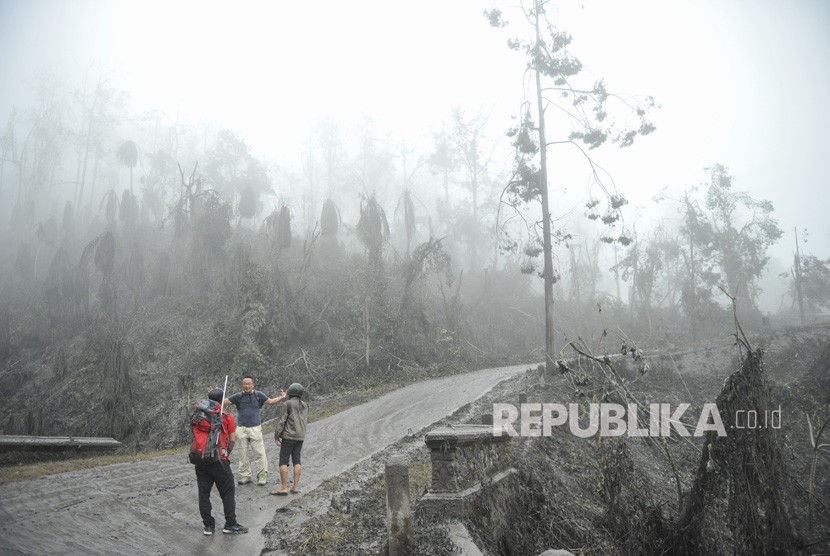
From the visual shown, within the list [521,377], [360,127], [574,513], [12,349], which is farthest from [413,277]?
[360,127]

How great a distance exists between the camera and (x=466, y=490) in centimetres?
678

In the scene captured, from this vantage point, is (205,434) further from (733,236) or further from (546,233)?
(733,236)

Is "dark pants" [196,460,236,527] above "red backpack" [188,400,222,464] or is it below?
below

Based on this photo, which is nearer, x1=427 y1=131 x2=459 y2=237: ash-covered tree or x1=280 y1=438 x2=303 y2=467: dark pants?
x1=280 y1=438 x2=303 y2=467: dark pants

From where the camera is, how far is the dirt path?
6211 mm

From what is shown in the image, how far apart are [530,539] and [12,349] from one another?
29.4m

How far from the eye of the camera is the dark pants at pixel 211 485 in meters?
6.59

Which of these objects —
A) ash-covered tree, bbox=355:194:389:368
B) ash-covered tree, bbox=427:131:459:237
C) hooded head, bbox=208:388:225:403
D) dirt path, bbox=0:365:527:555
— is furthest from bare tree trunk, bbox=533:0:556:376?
ash-covered tree, bbox=427:131:459:237

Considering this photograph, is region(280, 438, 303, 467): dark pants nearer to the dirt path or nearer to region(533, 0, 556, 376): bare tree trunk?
the dirt path

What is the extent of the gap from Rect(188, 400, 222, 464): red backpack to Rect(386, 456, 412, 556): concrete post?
2.50 meters

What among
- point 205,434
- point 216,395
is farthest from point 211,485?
point 216,395

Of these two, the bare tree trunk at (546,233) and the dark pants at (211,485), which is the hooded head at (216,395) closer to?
the dark pants at (211,485)

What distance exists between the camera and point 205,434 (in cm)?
669

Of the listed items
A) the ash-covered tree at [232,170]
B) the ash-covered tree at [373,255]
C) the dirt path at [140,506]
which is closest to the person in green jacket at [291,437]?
the dirt path at [140,506]
